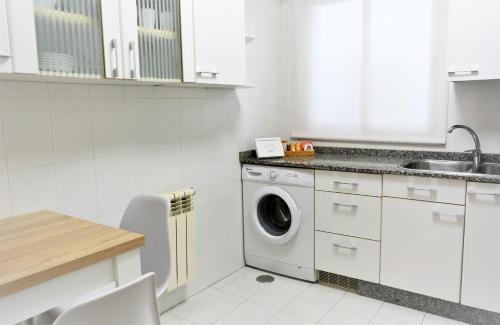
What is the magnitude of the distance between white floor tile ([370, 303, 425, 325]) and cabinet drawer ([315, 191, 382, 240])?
17.1 inches

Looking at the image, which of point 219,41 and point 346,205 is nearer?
point 219,41

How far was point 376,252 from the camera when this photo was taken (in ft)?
8.01

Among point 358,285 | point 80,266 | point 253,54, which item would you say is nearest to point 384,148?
point 358,285

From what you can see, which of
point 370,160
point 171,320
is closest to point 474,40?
point 370,160

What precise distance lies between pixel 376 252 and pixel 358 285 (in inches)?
12.0

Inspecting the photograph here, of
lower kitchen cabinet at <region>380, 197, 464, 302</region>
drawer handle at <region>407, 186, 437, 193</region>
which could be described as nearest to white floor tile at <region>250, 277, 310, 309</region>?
lower kitchen cabinet at <region>380, 197, 464, 302</region>

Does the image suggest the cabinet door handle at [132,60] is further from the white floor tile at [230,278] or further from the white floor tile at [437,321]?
the white floor tile at [437,321]

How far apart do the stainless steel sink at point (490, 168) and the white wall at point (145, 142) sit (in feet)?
4.93

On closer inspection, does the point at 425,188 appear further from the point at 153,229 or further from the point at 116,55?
the point at 116,55

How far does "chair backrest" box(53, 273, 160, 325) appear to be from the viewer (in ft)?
2.81

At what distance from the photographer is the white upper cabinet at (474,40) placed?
2.13m

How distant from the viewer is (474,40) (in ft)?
7.18

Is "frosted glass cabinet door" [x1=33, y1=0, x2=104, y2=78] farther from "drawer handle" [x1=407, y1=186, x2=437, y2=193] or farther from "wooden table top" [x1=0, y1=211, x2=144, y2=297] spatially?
"drawer handle" [x1=407, y1=186, x2=437, y2=193]

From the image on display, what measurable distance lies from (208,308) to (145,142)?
3.60 feet
